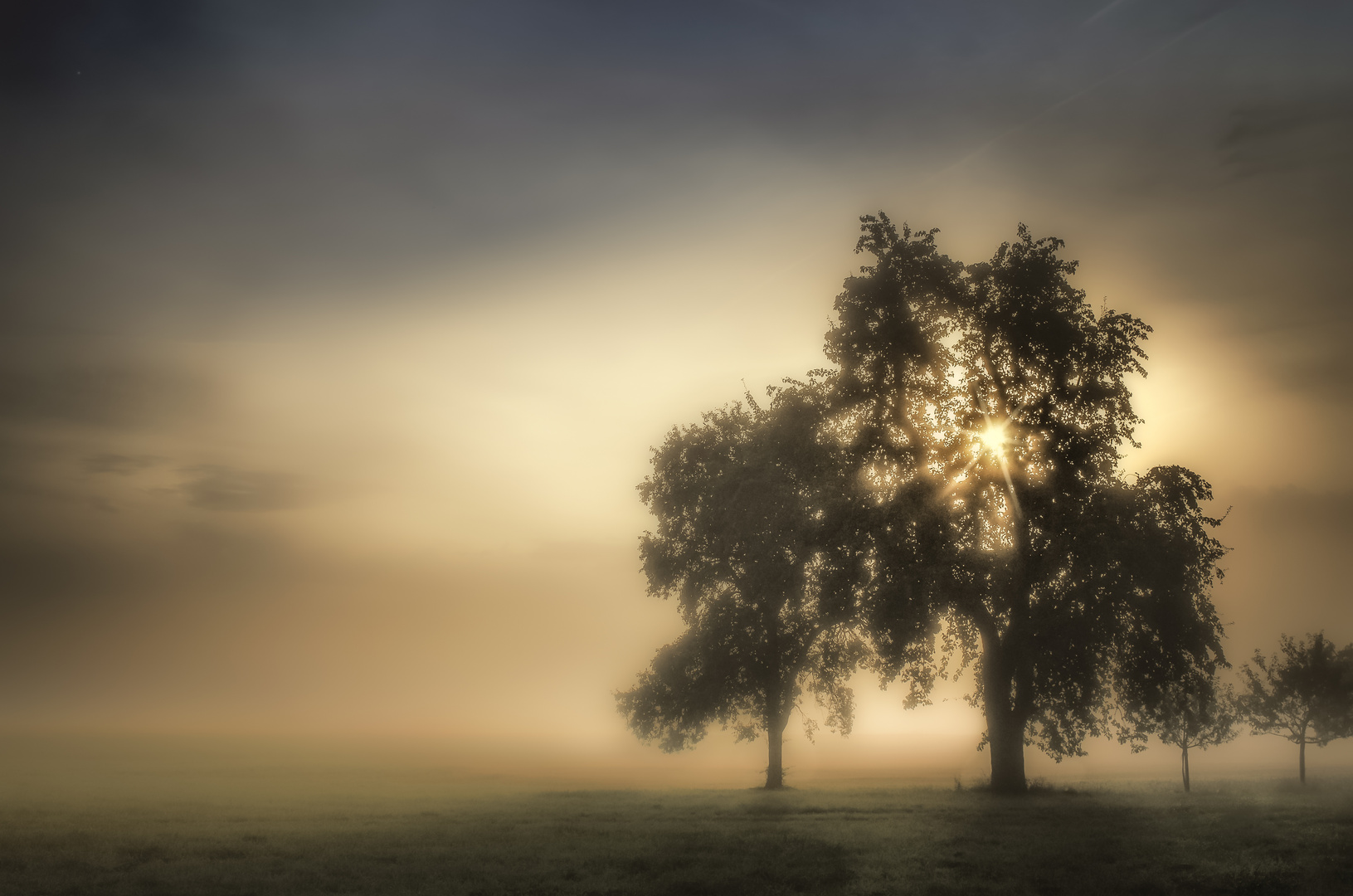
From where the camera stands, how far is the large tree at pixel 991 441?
28.9 meters

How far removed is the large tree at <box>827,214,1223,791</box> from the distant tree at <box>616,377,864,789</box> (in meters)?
5.75

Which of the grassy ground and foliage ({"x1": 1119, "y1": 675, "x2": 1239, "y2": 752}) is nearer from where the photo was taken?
the grassy ground

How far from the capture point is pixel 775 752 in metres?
42.5

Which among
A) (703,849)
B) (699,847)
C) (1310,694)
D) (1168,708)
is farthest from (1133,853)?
(1310,694)

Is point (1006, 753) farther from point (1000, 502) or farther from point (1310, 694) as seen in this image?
point (1310, 694)

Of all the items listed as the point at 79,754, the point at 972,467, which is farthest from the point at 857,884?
the point at 79,754

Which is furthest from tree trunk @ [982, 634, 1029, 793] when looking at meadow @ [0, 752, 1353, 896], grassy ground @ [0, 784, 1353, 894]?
grassy ground @ [0, 784, 1353, 894]

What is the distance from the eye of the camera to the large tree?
28.9m

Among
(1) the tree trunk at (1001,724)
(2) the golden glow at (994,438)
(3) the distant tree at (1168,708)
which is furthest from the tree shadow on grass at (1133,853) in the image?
(2) the golden glow at (994,438)

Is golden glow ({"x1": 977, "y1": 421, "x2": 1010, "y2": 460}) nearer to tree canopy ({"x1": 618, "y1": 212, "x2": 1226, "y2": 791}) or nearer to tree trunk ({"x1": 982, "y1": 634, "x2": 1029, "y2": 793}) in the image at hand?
tree canopy ({"x1": 618, "y1": 212, "x2": 1226, "y2": 791})

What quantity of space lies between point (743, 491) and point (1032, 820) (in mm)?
20581

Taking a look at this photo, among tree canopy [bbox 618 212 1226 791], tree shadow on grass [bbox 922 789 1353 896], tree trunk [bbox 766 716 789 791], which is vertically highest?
tree canopy [bbox 618 212 1226 791]

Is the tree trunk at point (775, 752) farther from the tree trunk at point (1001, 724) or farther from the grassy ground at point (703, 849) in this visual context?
the grassy ground at point (703, 849)

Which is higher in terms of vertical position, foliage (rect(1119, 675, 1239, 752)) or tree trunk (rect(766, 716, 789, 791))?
foliage (rect(1119, 675, 1239, 752))
